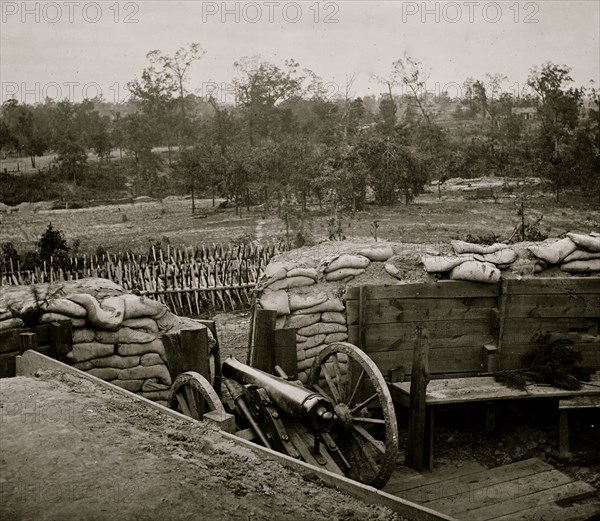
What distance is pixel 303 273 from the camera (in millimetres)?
6770

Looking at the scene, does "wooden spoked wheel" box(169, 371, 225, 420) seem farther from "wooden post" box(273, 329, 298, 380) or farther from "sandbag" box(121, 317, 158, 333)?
"wooden post" box(273, 329, 298, 380)

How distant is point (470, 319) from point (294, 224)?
12.6 meters

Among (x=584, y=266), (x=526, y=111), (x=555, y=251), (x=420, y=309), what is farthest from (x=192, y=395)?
(x=526, y=111)

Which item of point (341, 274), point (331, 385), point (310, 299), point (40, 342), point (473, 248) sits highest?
point (473, 248)

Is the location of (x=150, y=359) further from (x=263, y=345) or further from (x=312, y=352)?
(x=312, y=352)

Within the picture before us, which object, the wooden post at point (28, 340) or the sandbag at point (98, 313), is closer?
the wooden post at point (28, 340)

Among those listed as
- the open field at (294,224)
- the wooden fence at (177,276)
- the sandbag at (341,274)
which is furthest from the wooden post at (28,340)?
the open field at (294,224)

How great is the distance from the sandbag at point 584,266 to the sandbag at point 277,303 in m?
3.27

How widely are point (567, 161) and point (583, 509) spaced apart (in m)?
24.3

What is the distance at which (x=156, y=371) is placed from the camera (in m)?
5.71

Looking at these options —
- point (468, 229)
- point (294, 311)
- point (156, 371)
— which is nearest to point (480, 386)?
point (294, 311)

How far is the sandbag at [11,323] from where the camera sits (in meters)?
5.30

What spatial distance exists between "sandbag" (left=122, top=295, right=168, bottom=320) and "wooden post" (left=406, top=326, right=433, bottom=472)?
100 inches

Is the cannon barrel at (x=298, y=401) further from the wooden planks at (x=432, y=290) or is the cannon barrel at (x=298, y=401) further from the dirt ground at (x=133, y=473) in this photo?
the wooden planks at (x=432, y=290)
